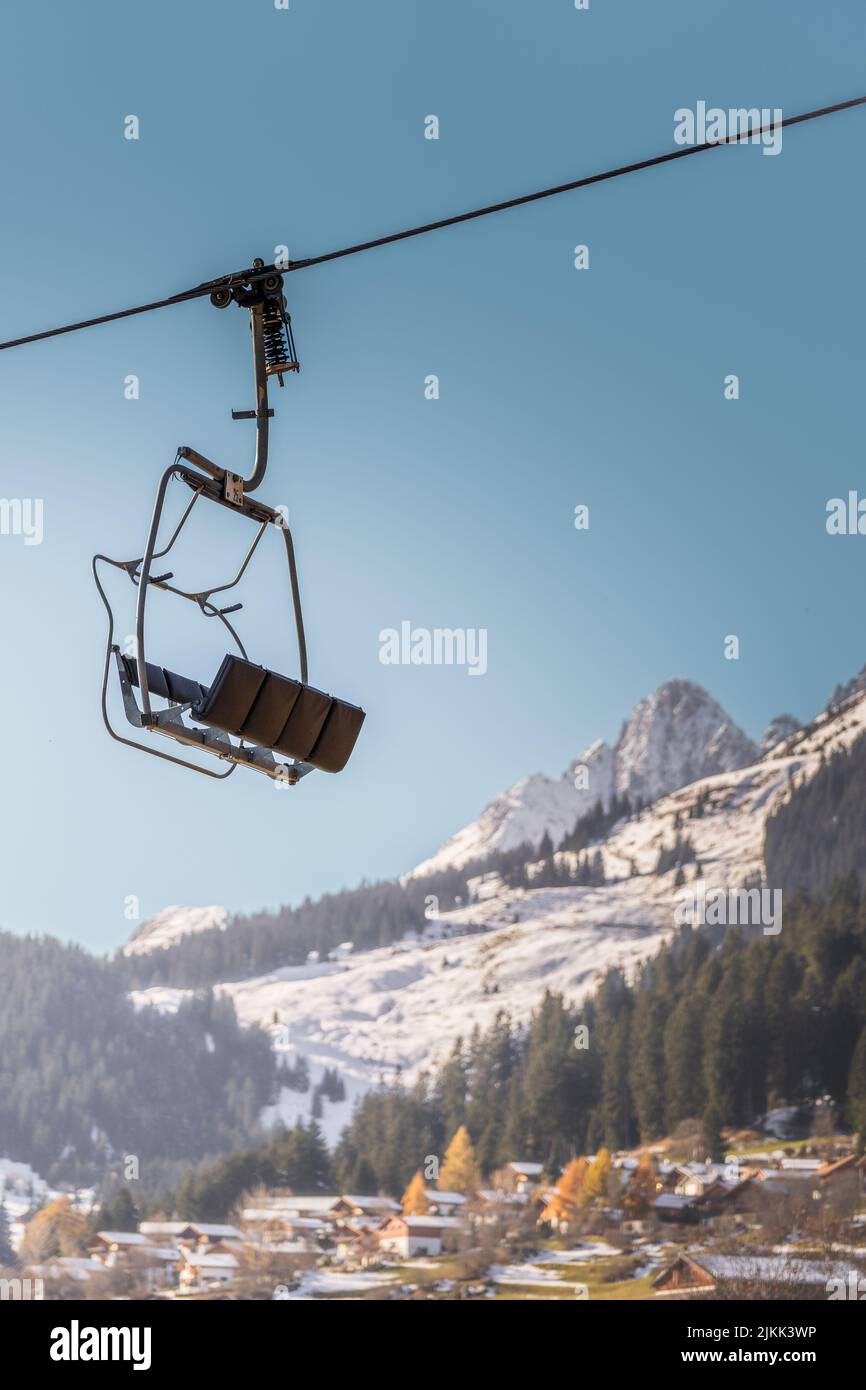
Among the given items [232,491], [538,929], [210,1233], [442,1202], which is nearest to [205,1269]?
[210,1233]

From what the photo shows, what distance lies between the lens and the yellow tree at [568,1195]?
27.3 meters

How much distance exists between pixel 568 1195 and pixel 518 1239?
1222mm

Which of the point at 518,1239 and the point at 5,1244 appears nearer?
the point at 518,1239

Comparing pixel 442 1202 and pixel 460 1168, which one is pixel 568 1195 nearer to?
pixel 460 1168

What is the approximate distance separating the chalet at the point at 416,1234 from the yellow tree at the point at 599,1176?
2252 mm

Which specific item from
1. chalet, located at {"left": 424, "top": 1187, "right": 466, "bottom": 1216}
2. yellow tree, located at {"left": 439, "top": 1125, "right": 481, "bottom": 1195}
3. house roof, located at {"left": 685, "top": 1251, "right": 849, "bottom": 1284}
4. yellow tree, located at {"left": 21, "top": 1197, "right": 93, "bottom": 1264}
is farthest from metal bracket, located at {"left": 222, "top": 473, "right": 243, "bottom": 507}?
yellow tree, located at {"left": 21, "top": 1197, "right": 93, "bottom": 1264}

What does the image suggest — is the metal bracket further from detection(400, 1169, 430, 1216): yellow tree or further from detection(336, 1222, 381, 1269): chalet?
detection(400, 1169, 430, 1216): yellow tree

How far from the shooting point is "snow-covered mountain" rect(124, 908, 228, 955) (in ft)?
98.0

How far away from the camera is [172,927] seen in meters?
30.2

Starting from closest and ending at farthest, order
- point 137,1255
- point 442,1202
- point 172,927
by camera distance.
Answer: point 442,1202
point 137,1255
point 172,927

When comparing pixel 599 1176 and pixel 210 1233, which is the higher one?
pixel 599 1176

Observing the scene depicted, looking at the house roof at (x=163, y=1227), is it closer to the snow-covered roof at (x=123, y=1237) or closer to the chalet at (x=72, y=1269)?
the snow-covered roof at (x=123, y=1237)
